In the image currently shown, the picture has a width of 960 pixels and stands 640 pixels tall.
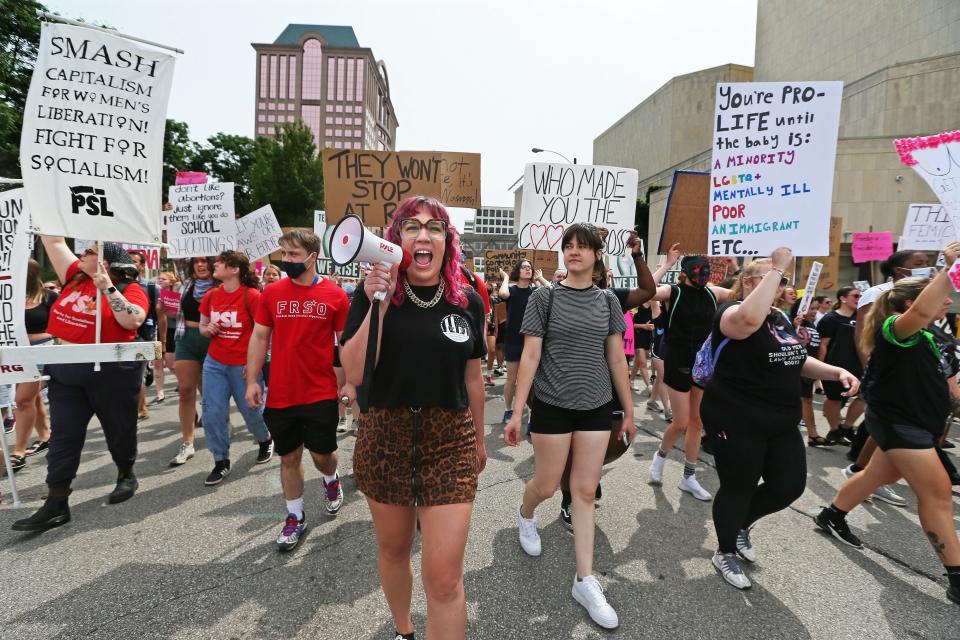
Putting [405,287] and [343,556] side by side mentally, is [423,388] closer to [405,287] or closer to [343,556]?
[405,287]

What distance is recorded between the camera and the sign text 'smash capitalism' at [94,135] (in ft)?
10.4

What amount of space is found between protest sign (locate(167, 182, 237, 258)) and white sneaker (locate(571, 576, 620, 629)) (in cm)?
571

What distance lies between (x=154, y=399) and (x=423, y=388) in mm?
7501

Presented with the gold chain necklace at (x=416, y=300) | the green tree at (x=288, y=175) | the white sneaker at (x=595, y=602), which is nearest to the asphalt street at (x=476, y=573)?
the white sneaker at (x=595, y=602)

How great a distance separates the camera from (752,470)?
2.79 m

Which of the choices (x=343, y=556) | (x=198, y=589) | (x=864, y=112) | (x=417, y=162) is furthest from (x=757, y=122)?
(x=864, y=112)

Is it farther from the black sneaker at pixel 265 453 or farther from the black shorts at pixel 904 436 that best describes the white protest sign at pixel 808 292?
the black sneaker at pixel 265 453

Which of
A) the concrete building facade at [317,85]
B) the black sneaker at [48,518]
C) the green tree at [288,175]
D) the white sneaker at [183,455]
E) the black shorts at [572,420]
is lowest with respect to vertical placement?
the white sneaker at [183,455]

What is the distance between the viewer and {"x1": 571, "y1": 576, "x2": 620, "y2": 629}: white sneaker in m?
2.41

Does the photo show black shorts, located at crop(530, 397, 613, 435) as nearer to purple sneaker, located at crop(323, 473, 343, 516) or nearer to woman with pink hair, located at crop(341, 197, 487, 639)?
woman with pink hair, located at crop(341, 197, 487, 639)

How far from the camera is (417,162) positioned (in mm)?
6133

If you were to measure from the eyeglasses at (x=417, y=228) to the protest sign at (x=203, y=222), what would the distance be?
16.7ft

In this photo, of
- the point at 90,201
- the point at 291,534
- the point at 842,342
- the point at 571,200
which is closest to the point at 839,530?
the point at 842,342

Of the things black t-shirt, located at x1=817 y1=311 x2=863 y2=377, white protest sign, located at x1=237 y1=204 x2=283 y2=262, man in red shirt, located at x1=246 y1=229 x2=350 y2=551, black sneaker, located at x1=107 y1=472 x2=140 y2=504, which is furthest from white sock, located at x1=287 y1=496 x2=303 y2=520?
black t-shirt, located at x1=817 y1=311 x2=863 y2=377
